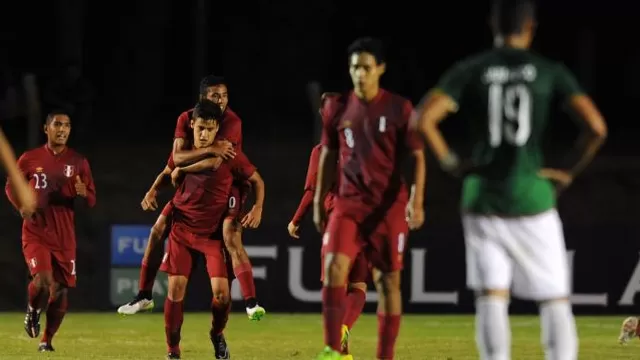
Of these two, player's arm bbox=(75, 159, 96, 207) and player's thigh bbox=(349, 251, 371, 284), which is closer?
player's thigh bbox=(349, 251, 371, 284)

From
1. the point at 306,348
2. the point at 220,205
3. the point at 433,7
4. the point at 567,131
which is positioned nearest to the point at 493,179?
the point at 220,205

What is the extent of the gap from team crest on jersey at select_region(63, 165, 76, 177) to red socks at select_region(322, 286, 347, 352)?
193 inches

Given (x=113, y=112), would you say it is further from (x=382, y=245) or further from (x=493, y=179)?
(x=493, y=179)

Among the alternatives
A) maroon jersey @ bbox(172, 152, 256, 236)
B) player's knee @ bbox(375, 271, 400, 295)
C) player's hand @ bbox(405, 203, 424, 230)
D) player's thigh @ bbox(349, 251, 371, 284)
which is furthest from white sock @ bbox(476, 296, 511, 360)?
maroon jersey @ bbox(172, 152, 256, 236)

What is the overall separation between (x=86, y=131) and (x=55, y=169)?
8.40 metres

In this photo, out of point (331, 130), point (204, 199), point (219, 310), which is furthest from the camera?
point (204, 199)

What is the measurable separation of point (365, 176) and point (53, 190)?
507 centimetres

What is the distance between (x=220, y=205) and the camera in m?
12.7

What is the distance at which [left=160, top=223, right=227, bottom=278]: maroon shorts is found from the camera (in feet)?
41.0

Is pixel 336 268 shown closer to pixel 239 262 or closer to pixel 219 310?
pixel 219 310

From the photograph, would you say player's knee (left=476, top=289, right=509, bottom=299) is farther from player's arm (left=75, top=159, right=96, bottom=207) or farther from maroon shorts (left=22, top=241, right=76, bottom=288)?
maroon shorts (left=22, top=241, right=76, bottom=288)

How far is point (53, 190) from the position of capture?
14273mm

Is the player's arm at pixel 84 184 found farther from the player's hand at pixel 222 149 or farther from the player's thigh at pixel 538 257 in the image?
the player's thigh at pixel 538 257

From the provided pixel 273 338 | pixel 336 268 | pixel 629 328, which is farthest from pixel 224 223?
pixel 629 328
